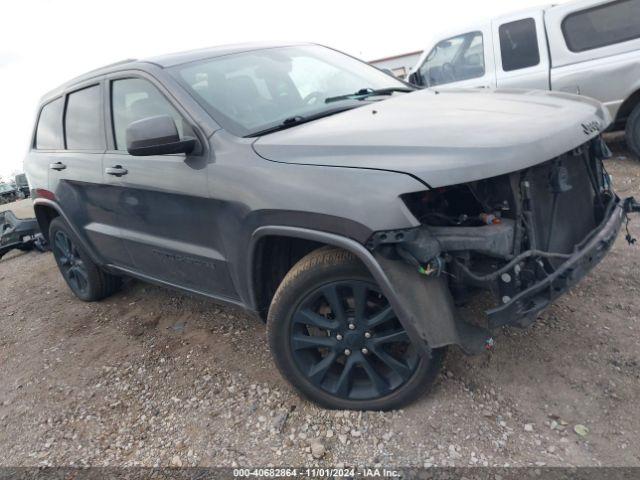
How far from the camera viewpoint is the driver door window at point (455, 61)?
21.0ft

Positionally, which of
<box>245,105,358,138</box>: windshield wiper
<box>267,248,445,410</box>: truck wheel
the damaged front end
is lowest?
<box>267,248,445,410</box>: truck wheel

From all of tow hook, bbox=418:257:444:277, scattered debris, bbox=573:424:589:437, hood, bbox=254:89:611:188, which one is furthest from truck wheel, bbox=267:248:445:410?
scattered debris, bbox=573:424:589:437

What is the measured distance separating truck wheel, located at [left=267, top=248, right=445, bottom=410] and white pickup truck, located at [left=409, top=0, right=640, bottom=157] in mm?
4057

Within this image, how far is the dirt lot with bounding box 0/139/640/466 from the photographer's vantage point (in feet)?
7.44

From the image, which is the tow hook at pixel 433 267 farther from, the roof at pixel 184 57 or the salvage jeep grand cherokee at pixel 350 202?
the roof at pixel 184 57

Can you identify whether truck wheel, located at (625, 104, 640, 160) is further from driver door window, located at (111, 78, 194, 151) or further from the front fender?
driver door window, located at (111, 78, 194, 151)

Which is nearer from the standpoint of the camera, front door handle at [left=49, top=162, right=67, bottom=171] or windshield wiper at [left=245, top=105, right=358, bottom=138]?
windshield wiper at [left=245, top=105, right=358, bottom=138]

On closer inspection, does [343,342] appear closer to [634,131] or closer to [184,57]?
[184,57]

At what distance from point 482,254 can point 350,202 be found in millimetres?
603

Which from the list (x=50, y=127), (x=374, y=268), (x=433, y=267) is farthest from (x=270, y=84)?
(x=50, y=127)

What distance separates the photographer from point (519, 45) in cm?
611

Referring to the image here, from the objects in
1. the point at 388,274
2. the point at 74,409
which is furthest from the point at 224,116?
the point at 74,409

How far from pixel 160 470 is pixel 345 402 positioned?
95 centimetres

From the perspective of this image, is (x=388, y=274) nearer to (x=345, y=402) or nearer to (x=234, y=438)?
(x=345, y=402)
